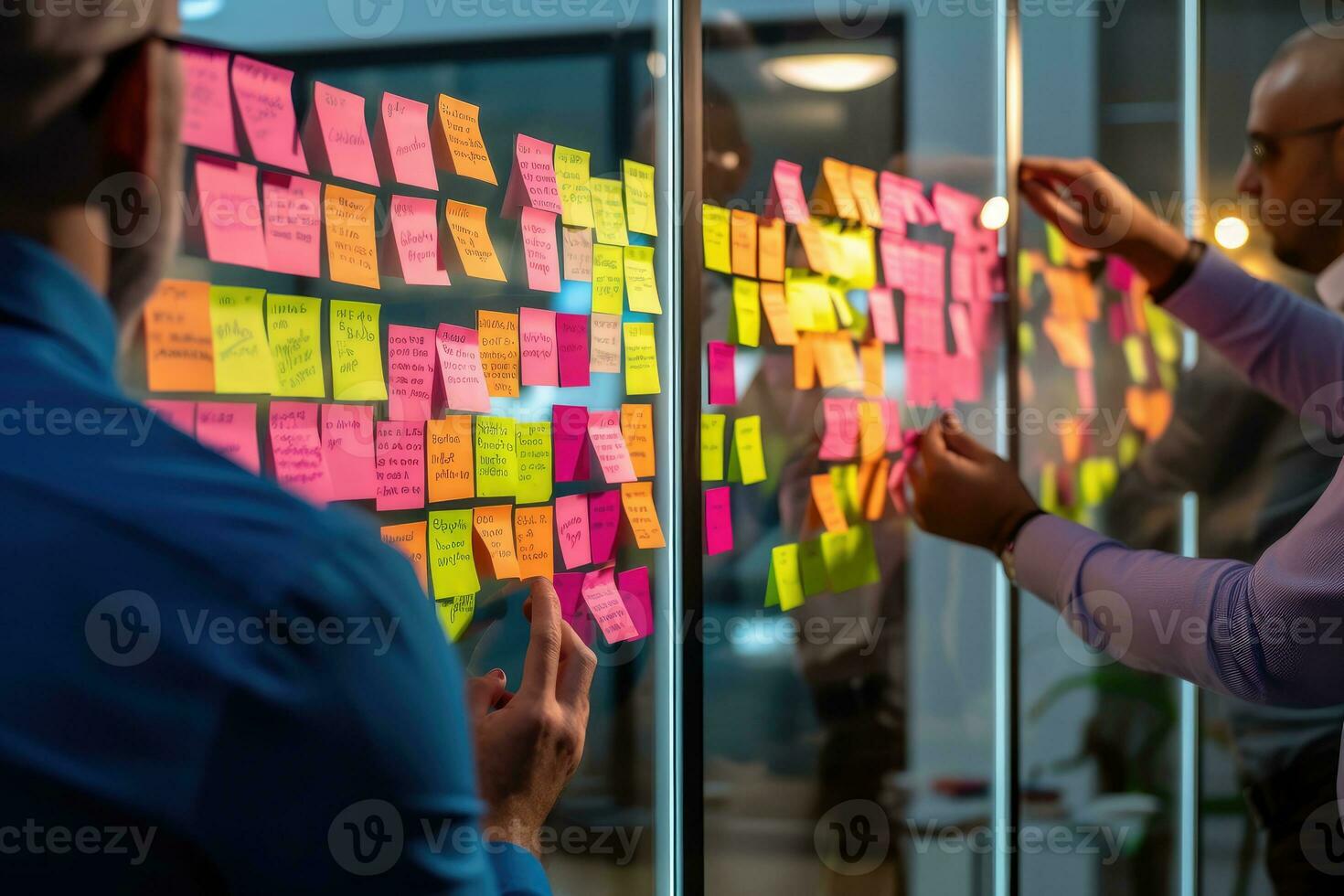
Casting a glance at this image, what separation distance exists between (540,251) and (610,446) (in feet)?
0.92

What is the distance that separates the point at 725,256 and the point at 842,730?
887 millimetres

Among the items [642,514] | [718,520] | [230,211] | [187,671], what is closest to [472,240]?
[230,211]

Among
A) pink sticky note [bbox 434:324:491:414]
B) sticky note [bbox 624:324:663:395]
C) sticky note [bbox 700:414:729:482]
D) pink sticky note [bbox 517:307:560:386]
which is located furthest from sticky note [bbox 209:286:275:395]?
sticky note [bbox 700:414:729:482]

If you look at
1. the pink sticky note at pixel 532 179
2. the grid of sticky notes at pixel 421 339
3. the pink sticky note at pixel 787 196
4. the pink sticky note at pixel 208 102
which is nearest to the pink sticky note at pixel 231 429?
the grid of sticky notes at pixel 421 339

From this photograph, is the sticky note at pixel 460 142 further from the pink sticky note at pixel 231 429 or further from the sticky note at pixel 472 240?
the pink sticky note at pixel 231 429

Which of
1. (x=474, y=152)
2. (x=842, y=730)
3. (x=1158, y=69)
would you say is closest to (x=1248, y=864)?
(x=842, y=730)

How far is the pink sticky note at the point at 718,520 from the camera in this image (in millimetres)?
1721

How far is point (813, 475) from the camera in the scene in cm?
197

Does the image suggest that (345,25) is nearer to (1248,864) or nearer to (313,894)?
(313,894)

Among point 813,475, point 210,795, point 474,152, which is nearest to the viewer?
point 210,795

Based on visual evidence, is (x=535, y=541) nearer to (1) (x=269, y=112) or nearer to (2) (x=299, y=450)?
(2) (x=299, y=450)

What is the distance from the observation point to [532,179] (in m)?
1.38

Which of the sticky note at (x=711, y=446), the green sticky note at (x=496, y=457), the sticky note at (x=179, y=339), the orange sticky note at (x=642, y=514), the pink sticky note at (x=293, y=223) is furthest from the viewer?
the sticky note at (x=711, y=446)

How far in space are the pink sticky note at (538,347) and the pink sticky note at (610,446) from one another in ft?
0.31
